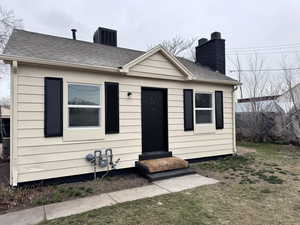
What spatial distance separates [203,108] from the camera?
689 cm

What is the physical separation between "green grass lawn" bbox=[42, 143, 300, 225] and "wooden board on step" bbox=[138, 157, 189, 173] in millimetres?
961

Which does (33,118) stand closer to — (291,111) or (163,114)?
(163,114)

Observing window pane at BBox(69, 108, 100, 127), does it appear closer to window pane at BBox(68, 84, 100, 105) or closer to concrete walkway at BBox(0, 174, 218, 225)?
window pane at BBox(68, 84, 100, 105)

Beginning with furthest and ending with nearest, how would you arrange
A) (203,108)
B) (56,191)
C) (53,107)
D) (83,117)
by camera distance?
(203,108)
(83,117)
(53,107)
(56,191)

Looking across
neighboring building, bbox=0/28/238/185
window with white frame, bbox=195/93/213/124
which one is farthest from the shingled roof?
window with white frame, bbox=195/93/213/124

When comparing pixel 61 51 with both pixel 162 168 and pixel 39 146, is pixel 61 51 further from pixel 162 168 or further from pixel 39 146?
pixel 162 168

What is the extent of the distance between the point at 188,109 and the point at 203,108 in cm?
75

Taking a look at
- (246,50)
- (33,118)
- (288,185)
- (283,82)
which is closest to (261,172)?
(288,185)

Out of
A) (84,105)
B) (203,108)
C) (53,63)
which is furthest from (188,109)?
(53,63)

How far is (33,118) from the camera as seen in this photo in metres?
4.28

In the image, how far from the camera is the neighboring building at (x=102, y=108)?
13.9 feet

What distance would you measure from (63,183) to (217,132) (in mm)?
5362

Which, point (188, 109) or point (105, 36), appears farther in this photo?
point (105, 36)

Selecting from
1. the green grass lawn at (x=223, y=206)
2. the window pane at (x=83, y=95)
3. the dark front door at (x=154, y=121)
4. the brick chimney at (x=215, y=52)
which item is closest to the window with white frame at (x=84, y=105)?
the window pane at (x=83, y=95)
